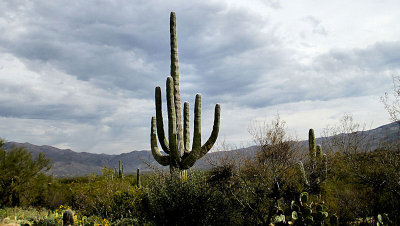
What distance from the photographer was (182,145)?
12.0m

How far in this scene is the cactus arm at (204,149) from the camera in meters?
11.3

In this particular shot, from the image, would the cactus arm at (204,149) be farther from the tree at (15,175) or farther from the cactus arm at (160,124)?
the tree at (15,175)

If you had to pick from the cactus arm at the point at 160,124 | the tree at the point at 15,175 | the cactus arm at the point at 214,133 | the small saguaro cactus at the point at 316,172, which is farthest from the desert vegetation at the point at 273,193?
the tree at the point at 15,175

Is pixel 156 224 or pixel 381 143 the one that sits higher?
pixel 381 143

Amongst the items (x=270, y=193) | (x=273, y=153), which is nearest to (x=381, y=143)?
(x=273, y=153)

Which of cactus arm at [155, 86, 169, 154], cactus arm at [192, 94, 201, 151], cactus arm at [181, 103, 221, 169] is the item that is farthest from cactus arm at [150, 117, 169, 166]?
cactus arm at [192, 94, 201, 151]

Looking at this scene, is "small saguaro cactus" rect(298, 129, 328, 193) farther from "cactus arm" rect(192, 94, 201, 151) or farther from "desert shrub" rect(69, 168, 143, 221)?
"desert shrub" rect(69, 168, 143, 221)

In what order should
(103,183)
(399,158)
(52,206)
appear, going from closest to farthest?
(399,158) → (103,183) → (52,206)

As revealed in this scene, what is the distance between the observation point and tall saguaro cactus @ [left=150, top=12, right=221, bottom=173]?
37.2 ft

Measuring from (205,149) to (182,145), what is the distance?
1.06 metres

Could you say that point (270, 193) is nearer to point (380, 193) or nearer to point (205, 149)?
point (205, 149)

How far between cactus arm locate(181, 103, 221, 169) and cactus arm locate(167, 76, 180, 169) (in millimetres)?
351

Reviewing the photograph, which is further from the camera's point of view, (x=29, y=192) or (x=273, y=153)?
(x=29, y=192)

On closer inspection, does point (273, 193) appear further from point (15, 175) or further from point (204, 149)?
point (15, 175)
